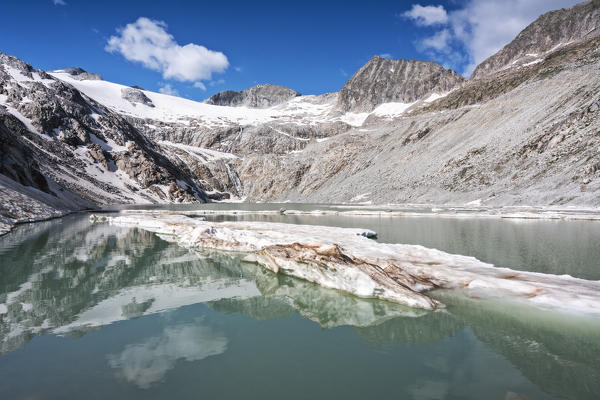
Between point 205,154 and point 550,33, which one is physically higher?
point 550,33

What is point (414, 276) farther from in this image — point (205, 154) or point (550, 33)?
point (550, 33)

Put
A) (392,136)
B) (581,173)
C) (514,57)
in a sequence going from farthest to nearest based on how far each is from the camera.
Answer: (514,57) < (392,136) < (581,173)

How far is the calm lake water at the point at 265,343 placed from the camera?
244 inches

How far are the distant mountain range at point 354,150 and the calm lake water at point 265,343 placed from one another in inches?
1204

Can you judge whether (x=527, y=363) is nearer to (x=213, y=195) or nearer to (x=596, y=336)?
(x=596, y=336)

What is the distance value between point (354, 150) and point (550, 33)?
487 ft

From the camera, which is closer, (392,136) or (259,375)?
(259,375)

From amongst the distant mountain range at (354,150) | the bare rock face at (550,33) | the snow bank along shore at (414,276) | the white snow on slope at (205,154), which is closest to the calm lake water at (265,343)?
the snow bank along shore at (414,276)

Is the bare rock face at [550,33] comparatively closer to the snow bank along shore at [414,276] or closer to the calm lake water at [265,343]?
the snow bank along shore at [414,276]

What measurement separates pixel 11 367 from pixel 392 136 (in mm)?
124090

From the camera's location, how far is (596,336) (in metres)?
8.17

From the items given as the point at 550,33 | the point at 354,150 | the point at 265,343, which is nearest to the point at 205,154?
the point at 354,150

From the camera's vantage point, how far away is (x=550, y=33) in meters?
179

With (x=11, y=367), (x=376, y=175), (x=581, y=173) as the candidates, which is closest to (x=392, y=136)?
(x=376, y=175)
